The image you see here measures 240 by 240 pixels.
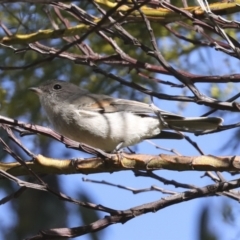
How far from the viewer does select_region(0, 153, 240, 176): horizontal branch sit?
284cm

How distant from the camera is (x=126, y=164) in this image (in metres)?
2.96

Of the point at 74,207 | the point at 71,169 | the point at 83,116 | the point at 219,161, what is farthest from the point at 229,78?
the point at 74,207

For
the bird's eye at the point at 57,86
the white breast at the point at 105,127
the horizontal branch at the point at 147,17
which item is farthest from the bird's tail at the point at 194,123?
the bird's eye at the point at 57,86

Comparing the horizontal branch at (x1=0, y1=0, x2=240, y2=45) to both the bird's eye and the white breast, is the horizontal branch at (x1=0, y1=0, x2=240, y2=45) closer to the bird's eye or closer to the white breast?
the white breast

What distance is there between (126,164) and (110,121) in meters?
1.34

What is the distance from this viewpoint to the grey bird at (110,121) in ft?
13.4

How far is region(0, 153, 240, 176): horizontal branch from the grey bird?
0.93 meters

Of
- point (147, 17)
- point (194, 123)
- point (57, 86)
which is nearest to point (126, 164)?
point (147, 17)

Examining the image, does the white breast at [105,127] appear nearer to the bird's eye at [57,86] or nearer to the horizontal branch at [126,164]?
the bird's eye at [57,86]

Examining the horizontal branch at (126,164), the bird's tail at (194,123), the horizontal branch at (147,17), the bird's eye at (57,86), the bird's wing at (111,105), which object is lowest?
the horizontal branch at (126,164)

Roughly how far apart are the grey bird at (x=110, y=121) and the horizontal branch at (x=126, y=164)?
927 mm

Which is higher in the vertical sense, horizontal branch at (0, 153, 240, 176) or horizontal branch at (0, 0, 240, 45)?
horizontal branch at (0, 0, 240, 45)

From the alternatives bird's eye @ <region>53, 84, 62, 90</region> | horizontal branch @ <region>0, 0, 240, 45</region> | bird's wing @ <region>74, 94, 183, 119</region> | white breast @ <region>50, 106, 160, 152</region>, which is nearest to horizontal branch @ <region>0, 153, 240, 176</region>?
horizontal branch @ <region>0, 0, 240, 45</region>

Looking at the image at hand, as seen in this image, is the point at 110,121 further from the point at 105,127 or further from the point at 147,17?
the point at 147,17
